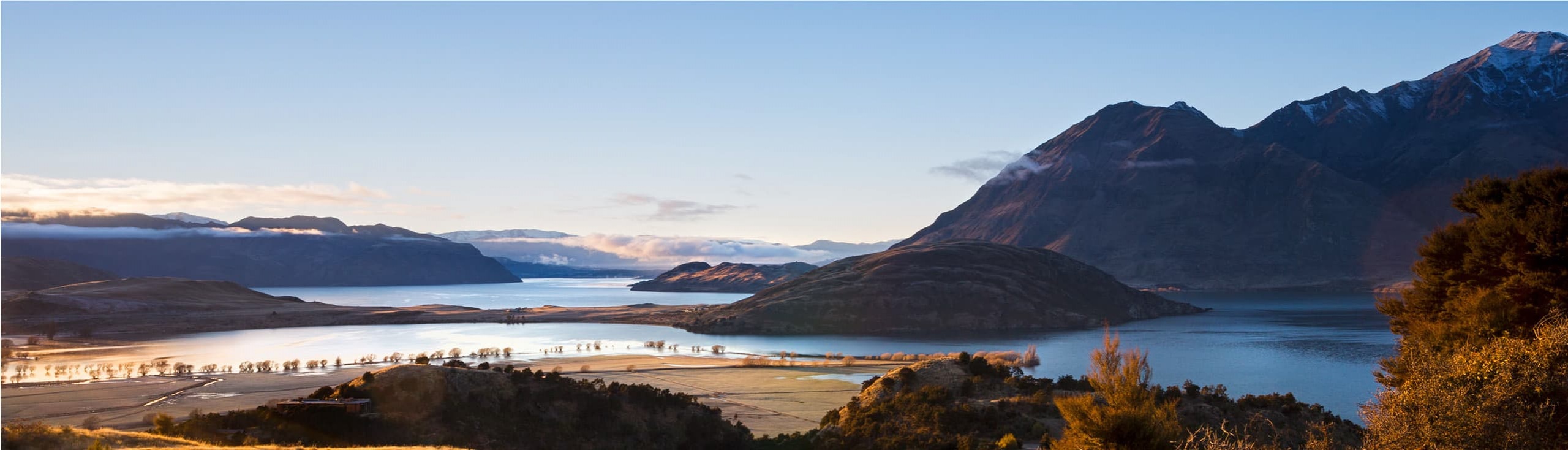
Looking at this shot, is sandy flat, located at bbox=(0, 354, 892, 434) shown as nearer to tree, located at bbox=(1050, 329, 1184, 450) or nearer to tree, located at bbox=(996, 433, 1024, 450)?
tree, located at bbox=(996, 433, 1024, 450)

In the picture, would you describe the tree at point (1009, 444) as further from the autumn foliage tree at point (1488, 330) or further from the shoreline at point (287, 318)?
the shoreline at point (287, 318)

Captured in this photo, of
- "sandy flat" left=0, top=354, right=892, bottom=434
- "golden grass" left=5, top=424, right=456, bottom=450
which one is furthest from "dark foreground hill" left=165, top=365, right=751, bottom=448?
"sandy flat" left=0, top=354, right=892, bottom=434

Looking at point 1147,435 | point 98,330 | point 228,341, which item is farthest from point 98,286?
point 1147,435

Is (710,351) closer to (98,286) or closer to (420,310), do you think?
(420,310)

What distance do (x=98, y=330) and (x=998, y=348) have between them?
118m

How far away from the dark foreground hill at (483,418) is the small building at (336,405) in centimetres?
22

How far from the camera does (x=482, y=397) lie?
42.8m

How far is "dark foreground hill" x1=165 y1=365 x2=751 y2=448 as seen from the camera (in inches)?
1526

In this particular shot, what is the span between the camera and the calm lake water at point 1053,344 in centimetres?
8581

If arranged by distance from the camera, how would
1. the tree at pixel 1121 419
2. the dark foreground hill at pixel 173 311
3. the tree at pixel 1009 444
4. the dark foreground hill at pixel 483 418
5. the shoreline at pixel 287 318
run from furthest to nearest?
1. the dark foreground hill at pixel 173 311
2. the shoreline at pixel 287 318
3. the dark foreground hill at pixel 483 418
4. the tree at pixel 1009 444
5. the tree at pixel 1121 419

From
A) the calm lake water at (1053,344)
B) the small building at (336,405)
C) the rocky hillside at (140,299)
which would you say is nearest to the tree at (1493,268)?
the calm lake water at (1053,344)

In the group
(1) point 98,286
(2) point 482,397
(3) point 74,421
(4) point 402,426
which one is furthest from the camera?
(1) point 98,286

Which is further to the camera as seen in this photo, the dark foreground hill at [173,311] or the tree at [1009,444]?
the dark foreground hill at [173,311]

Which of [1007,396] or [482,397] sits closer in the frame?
[482,397]
